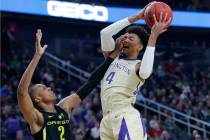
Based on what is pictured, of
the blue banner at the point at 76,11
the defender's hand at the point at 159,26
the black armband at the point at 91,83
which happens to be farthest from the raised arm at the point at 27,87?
the blue banner at the point at 76,11

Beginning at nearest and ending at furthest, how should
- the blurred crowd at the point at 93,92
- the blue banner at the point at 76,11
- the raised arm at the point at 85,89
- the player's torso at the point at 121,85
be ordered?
the player's torso at the point at 121,85 → the raised arm at the point at 85,89 → the blurred crowd at the point at 93,92 → the blue banner at the point at 76,11

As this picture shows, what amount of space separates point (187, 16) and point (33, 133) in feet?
47.9

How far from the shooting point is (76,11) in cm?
1683

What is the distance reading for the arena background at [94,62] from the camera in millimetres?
12977

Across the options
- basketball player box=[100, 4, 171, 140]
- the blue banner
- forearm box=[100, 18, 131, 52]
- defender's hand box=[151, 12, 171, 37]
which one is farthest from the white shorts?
the blue banner

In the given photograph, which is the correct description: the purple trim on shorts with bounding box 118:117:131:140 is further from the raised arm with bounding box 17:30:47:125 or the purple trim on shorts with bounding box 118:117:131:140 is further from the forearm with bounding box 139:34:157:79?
the raised arm with bounding box 17:30:47:125

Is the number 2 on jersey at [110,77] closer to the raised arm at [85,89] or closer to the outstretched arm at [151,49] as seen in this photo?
the raised arm at [85,89]

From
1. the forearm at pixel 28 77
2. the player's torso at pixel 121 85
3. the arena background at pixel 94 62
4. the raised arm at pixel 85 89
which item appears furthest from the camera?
the arena background at pixel 94 62

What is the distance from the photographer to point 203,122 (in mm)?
13625

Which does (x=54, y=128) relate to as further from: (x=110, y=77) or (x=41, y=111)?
(x=110, y=77)

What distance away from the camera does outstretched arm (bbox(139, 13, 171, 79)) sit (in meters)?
4.83

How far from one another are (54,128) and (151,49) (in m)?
1.10

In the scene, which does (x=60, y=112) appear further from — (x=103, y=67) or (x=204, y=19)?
(x=204, y=19)

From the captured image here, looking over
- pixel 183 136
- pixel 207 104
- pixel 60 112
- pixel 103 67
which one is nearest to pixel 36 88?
pixel 60 112
